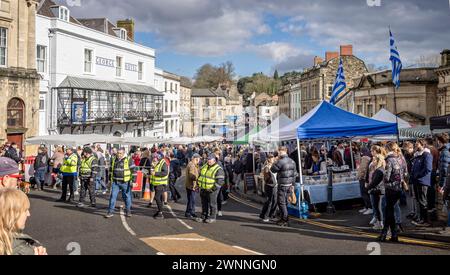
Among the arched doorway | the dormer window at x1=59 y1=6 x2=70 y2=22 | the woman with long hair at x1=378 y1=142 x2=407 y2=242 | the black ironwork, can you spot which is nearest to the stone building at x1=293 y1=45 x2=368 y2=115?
the black ironwork

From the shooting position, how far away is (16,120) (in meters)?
26.6

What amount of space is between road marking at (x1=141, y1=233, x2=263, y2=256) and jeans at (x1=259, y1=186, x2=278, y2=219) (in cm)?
264

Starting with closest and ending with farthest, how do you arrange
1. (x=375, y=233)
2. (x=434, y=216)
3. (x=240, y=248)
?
(x=240, y=248), (x=375, y=233), (x=434, y=216)

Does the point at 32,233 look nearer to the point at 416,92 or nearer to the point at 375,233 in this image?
the point at 375,233

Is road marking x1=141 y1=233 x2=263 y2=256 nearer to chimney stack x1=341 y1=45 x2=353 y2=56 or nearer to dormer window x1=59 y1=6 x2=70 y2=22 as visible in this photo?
dormer window x1=59 y1=6 x2=70 y2=22

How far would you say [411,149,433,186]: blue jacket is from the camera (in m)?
10.1

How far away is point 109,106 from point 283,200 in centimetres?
2700

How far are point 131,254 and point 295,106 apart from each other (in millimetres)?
61414

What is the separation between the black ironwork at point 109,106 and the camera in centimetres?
2980

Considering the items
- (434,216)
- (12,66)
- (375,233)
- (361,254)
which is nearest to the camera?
(361,254)

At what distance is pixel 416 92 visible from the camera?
1390 inches

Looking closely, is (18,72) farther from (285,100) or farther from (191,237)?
(285,100)
